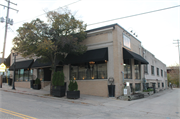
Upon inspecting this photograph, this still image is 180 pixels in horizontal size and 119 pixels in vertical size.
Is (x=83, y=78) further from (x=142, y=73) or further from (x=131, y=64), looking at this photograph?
(x=142, y=73)

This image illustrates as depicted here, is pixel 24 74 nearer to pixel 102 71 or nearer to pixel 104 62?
pixel 102 71

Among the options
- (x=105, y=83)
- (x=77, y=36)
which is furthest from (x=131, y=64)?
(x=77, y=36)

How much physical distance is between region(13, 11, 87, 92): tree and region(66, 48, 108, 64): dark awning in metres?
0.85

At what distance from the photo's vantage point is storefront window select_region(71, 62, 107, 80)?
53.2 feet

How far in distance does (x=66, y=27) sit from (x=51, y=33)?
1576mm

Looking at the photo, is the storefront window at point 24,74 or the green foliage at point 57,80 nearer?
the green foliage at point 57,80

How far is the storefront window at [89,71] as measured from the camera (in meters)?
16.2

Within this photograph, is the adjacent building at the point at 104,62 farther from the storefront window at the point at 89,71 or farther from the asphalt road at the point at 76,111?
the asphalt road at the point at 76,111

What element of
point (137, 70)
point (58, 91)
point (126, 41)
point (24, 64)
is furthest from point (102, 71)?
point (24, 64)

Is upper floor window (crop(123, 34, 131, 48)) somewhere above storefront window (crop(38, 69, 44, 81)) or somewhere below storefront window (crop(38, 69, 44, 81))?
above

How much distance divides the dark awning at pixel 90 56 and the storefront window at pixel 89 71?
45.5 inches

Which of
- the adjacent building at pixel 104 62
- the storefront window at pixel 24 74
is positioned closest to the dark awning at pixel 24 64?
the storefront window at pixel 24 74

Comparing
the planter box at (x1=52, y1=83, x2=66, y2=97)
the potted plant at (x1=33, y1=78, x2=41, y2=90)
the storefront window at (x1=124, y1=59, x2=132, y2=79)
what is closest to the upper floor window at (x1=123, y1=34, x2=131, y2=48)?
the storefront window at (x1=124, y1=59, x2=132, y2=79)

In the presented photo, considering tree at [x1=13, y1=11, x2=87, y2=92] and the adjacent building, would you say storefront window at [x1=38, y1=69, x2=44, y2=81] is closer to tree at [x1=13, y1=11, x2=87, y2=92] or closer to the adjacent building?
the adjacent building
